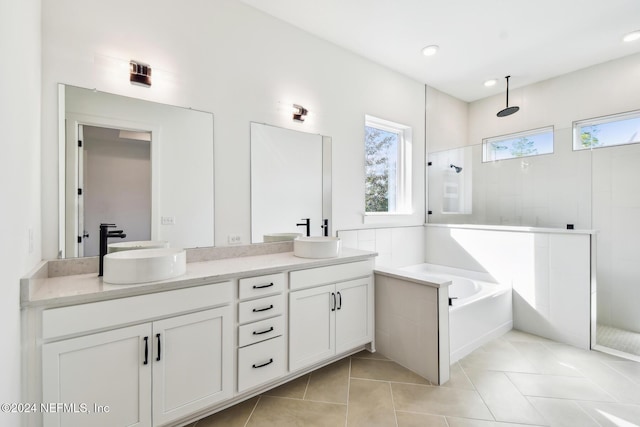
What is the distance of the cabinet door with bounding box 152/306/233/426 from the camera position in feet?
4.75

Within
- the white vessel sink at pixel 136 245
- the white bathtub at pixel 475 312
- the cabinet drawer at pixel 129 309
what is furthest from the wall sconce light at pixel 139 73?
the white bathtub at pixel 475 312

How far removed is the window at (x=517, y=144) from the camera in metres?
3.54

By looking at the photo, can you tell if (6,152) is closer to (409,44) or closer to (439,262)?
(409,44)

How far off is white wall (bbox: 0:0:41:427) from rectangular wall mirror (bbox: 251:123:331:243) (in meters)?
1.27

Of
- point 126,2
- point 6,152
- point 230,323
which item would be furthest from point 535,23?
point 6,152

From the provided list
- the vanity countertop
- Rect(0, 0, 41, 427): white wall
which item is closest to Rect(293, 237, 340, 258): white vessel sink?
the vanity countertop

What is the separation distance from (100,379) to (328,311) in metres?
1.35

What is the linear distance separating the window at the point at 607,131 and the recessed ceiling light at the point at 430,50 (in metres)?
1.72

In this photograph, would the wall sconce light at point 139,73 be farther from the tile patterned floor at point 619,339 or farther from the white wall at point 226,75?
the tile patterned floor at point 619,339

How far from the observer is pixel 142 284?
1412 millimetres

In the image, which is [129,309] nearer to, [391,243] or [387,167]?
[391,243]

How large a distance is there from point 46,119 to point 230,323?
5.07 ft

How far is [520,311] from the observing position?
2914 millimetres

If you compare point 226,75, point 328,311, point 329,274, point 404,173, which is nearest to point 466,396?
point 328,311
